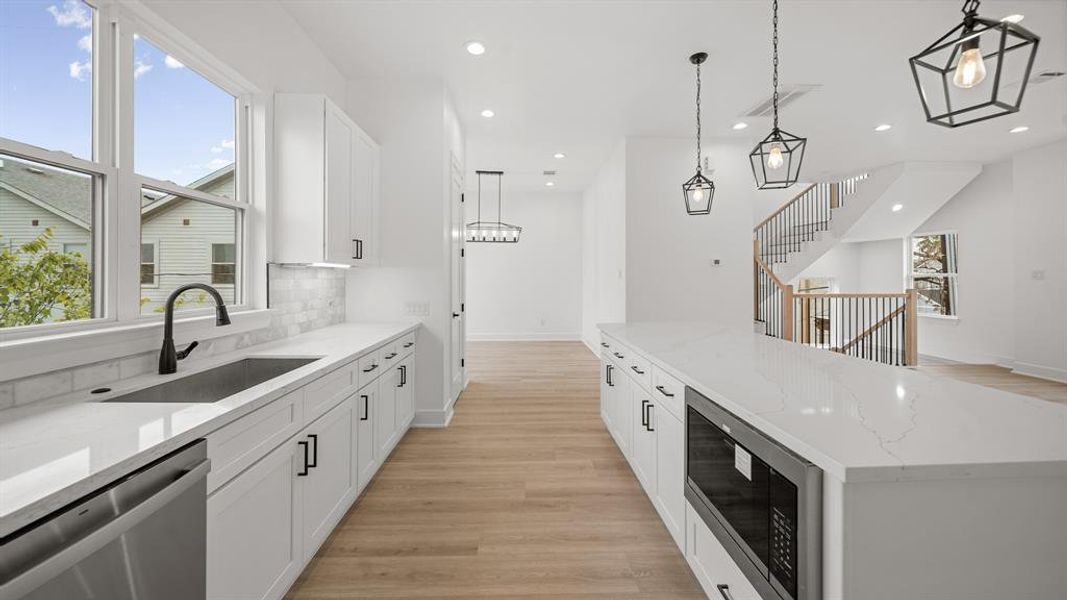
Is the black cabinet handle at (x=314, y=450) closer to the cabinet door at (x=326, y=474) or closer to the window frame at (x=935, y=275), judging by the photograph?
the cabinet door at (x=326, y=474)

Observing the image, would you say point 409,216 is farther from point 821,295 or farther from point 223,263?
point 821,295

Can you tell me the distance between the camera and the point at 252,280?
2.68 metres

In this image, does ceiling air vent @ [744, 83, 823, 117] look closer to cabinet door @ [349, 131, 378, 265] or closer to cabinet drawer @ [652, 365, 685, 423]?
cabinet drawer @ [652, 365, 685, 423]

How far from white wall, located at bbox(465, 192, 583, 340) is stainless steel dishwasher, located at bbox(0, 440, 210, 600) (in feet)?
25.7

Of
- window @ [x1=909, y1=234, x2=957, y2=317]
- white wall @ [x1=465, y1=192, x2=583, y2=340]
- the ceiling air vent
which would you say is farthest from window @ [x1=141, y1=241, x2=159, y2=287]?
window @ [x1=909, y1=234, x2=957, y2=317]

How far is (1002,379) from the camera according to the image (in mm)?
5836

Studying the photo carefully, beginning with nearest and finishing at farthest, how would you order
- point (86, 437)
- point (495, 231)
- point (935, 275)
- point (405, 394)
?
point (86, 437) < point (405, 394) < point (935, 275) < point (495, 231)

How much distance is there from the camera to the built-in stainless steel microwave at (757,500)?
3.33 ft

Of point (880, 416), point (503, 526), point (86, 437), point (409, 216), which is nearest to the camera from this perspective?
point (86, 437)

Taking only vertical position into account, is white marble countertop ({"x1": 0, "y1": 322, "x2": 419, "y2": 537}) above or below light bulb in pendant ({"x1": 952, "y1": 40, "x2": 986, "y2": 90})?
below

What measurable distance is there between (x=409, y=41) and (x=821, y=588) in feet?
12.8

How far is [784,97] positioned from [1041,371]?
5.61 m

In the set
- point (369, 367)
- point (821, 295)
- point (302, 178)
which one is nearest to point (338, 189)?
point (302, 178)

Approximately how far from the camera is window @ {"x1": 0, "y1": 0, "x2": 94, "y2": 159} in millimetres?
1397
